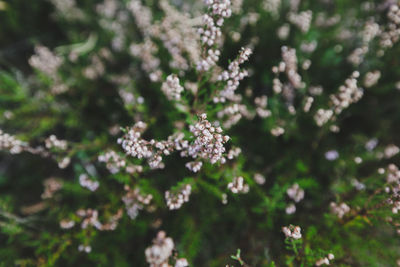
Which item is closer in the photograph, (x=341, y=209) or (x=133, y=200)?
(x=341, y=209)

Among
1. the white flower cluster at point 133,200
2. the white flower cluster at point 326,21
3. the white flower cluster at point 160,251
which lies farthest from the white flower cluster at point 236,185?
the white flower cluster at point 326,21

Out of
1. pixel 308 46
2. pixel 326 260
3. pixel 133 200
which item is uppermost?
pixel 308 46

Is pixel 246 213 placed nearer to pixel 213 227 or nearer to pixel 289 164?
pixel 213 227

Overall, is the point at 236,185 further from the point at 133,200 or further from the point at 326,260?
the point at 133,200

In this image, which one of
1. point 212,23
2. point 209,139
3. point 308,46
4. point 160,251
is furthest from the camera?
point 308,46

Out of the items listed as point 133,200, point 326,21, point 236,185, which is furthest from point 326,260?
point 326,21

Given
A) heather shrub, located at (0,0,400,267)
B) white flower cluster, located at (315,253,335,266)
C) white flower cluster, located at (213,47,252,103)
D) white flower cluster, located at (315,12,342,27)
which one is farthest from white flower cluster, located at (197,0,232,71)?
white flower cluster, located at (315,12,342,27)

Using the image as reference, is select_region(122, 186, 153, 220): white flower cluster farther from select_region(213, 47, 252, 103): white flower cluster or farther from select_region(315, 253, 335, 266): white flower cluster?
select_region(315, 253, 335, 266): white flower cluster

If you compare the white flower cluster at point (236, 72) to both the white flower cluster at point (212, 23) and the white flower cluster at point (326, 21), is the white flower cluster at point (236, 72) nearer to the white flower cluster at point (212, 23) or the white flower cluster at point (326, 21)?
the white flower cluster at point (212, 23)

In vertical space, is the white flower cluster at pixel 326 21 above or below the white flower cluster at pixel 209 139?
above

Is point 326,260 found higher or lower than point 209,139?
lower

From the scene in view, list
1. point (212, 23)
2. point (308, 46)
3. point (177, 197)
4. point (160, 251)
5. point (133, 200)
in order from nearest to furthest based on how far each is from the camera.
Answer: point (160, 251), point (212, 23), point (177, 197), point (133, 200), point (308, 46)

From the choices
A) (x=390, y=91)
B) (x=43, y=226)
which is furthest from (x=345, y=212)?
(x=43, y=226)
